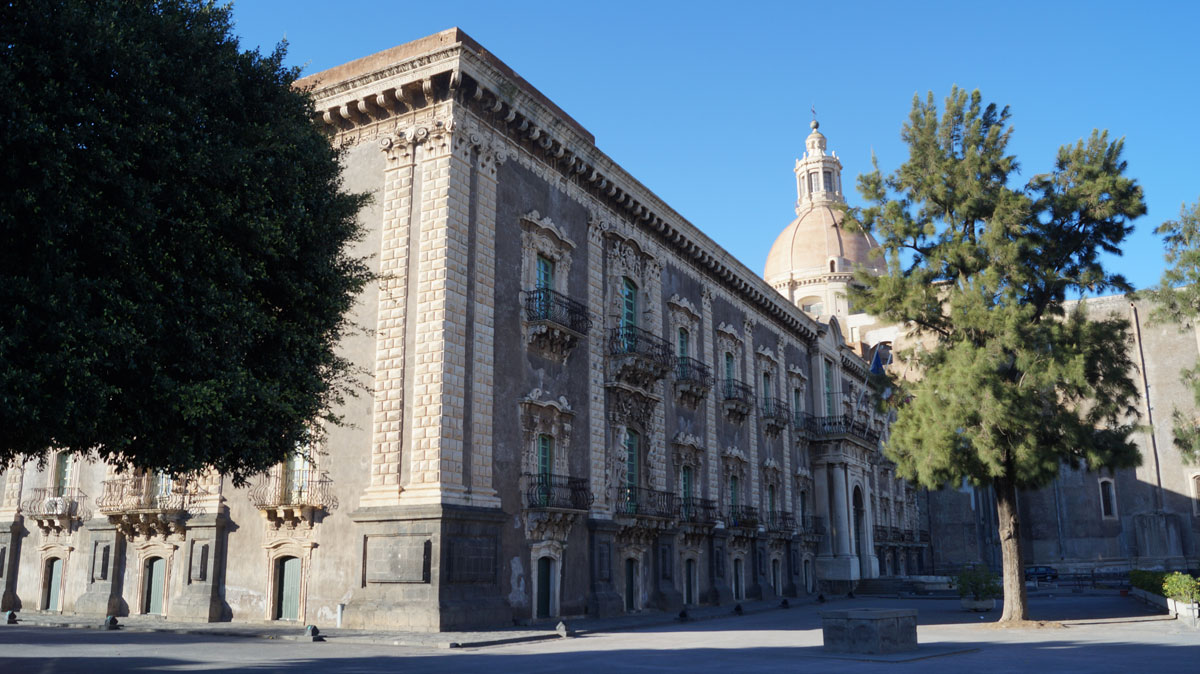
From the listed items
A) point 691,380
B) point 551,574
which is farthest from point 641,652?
point 691,380

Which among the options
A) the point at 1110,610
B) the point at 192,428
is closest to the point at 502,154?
the point at 192,428

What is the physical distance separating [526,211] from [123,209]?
13.7 meters

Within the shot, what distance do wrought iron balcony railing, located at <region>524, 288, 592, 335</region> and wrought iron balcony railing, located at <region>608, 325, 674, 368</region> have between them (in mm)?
1528

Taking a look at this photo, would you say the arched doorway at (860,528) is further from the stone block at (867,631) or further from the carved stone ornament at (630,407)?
the stone block at (867,631)

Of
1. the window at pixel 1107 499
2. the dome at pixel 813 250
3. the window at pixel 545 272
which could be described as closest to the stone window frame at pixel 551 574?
the window at pixel 545 272

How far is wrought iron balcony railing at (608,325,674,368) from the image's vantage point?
26.4 meters

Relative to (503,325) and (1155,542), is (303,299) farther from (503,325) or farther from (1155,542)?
(1155,542)

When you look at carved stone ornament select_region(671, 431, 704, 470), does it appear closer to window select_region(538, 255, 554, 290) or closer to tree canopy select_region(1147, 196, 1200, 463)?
window select_region(538, 255, 554, 290)

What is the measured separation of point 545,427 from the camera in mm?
23172

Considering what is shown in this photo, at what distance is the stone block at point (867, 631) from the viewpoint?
14906mm

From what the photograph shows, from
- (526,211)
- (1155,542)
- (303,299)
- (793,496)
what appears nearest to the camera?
(303,299)

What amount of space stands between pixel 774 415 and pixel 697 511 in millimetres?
9160

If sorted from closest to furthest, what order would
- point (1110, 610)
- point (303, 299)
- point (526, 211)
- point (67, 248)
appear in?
point (67, 248) → point (303, 299) → point (526, 211) → point (1110, 610)

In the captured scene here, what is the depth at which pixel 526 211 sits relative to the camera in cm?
2383
